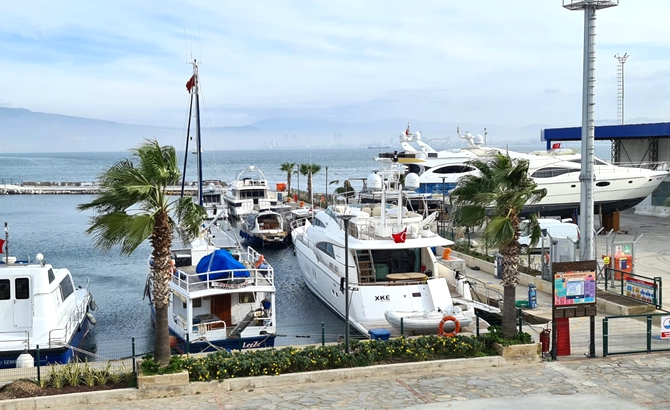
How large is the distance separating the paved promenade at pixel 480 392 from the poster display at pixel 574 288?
4.91 ft

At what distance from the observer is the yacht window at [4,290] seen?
18594mm

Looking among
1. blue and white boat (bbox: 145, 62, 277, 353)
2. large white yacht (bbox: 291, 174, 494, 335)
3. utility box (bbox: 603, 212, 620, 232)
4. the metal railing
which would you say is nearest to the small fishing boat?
large white yacht (bbox: 291, 174, 494, 335)

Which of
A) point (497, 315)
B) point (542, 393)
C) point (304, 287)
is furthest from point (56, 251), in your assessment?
point (542, 393)

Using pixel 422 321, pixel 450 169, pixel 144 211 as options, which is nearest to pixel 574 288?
pixel 422 321

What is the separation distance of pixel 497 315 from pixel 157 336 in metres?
12.7

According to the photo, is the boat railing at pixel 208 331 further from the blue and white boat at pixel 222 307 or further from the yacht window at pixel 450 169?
the yacht window at pixel 450 169

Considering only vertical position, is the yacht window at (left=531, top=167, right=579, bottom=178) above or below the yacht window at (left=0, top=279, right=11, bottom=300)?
above

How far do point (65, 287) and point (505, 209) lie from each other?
14.6 meters

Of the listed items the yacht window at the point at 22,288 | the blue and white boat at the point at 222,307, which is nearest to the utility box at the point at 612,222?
the blue and white boat at the point at 222,307

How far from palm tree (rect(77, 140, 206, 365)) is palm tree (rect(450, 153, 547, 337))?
7.21 m

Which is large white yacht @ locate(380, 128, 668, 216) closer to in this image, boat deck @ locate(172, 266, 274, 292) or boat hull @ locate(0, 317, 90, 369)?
boat deck @ locate(172, 266, 274, 292)

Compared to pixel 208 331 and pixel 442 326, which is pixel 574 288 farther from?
pixel 208 331

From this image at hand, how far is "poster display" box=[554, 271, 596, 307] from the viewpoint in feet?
52.3

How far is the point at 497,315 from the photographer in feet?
74.9
